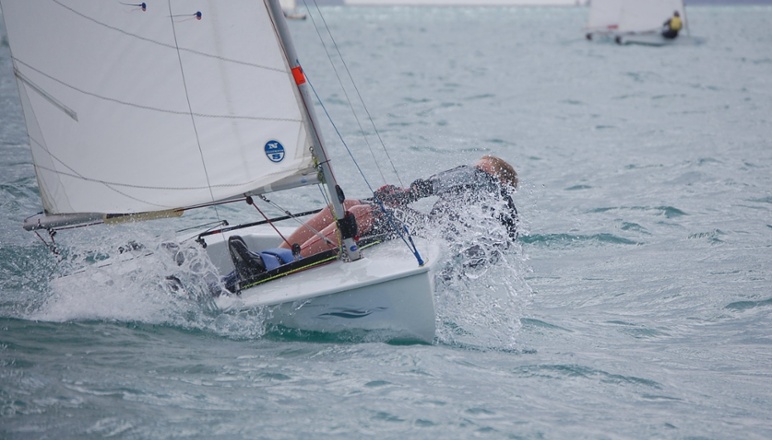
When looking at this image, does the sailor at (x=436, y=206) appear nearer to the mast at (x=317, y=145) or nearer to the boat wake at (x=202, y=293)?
the boat wake at (x=202, y=293)

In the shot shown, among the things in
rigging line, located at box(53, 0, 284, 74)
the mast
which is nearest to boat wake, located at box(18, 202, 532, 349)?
the mast

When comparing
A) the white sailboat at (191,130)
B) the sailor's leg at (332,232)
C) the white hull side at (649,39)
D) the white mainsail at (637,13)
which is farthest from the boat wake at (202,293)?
the white hull side at (649,39)

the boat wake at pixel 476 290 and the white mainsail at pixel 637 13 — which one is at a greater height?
the white mainsail at pixel 637 13

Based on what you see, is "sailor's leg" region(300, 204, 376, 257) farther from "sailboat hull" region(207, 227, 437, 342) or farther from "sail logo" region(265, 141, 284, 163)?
"sail logo" region(265, 141, 284, 163)

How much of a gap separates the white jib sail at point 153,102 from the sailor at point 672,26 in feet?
96.4

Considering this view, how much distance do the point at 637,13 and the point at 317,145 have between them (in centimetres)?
2962

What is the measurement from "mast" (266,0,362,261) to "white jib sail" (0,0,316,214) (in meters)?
0.05

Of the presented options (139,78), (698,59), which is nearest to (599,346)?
(139,78)

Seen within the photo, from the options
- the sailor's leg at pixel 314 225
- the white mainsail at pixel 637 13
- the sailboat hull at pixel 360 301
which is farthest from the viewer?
the white mainsail at pixel 637 13

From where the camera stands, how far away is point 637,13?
3253cm

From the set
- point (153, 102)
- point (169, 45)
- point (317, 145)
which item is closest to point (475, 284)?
point (317, 145)

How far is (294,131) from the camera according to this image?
5.24 metres

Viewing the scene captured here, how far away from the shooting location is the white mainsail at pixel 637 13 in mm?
31938

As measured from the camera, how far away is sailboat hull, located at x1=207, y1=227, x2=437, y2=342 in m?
5.05
